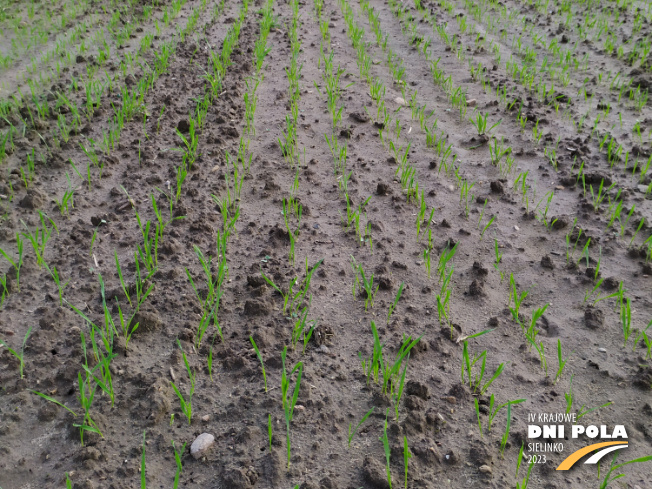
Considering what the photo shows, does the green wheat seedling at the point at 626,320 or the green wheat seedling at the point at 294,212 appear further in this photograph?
the green wheat seedling at the point at 294,212

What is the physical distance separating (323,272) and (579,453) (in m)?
1.39

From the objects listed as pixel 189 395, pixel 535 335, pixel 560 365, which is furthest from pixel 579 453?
pixel 189 395

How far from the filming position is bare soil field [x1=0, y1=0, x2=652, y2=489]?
1737mm

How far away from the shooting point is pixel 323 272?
255cm

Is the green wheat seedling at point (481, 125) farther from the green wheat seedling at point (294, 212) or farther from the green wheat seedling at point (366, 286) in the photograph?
the green wheat seedling at point (366, 286)

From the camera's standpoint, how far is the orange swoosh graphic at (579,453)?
169cm

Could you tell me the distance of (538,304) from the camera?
2.40 m

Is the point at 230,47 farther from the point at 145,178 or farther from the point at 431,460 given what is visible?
the point at 431,460

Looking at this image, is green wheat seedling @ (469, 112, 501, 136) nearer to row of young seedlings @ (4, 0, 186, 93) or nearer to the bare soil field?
the bare soil field

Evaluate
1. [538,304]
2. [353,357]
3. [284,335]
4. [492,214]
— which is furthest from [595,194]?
Result: [284,335]

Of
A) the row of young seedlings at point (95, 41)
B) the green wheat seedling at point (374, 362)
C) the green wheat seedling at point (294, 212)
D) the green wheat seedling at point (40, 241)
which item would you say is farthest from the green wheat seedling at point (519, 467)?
the row of young seedlings at point (95, 41)

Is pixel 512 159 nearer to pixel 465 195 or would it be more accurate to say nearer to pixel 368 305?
pixel 465 195

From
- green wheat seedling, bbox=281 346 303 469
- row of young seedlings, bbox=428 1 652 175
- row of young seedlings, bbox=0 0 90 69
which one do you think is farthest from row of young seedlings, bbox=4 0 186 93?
green wheat seedling, bbox=281 346 303 469

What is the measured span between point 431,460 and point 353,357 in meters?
0.56
